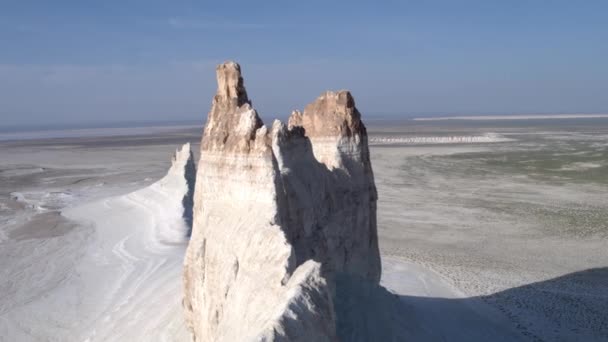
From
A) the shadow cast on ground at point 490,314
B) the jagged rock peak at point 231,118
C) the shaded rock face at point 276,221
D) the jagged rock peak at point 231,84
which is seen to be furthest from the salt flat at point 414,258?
the jagged rock peak at point 231,84

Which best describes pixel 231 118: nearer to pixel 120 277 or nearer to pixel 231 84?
pixel 231 84

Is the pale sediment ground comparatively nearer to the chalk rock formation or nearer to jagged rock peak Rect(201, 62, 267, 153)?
jagged rock peak Rect(201, 62, 267, 153)

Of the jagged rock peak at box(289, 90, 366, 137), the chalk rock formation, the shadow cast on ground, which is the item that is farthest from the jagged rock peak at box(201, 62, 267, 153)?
the chalk rock formation

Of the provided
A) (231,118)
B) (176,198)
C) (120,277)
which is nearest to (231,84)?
(231,118)

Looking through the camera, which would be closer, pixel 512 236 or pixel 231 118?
pixel 231 118

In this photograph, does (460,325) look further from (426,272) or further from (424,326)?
(426,272)
